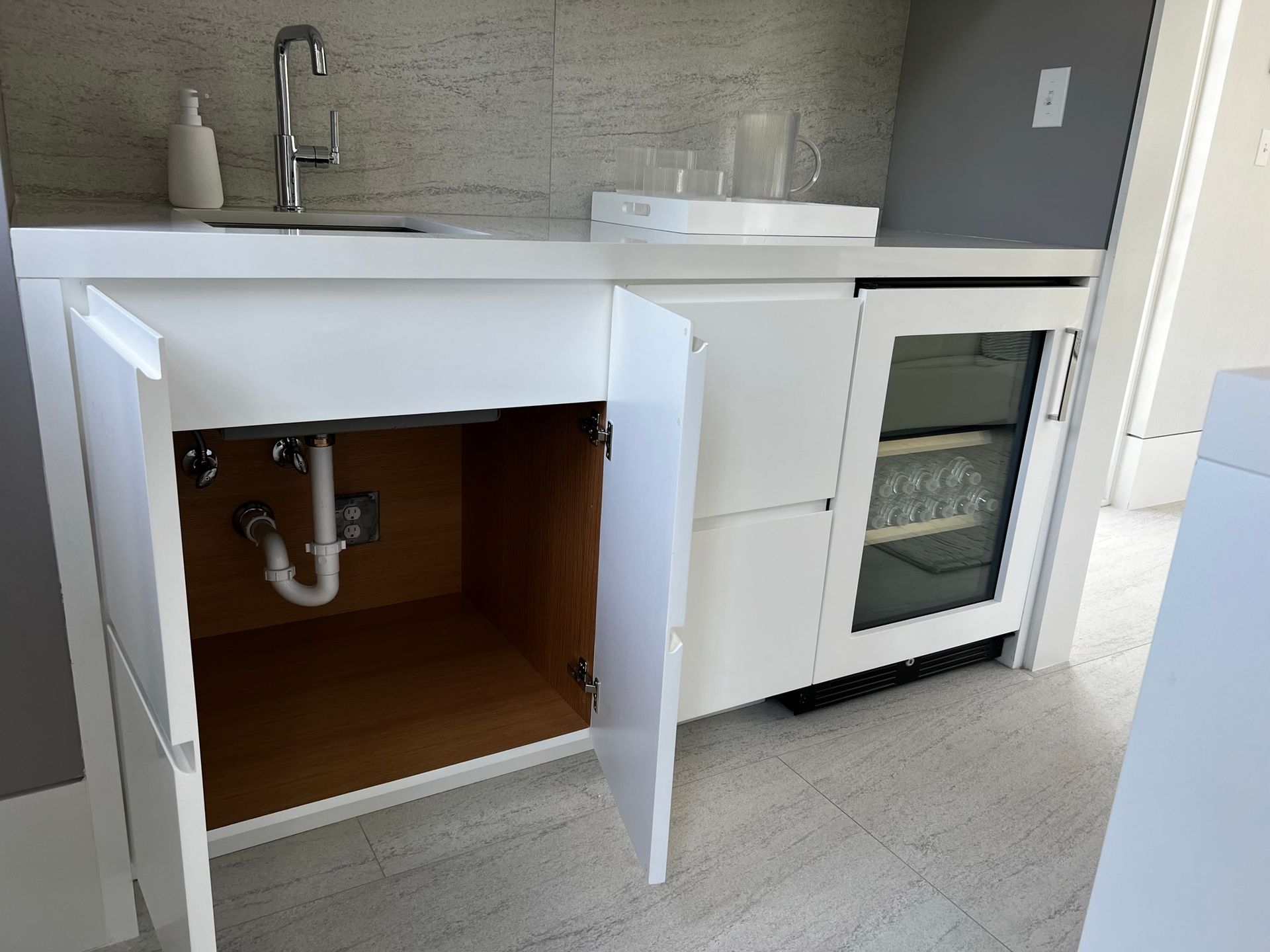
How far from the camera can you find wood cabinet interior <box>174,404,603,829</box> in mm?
1489

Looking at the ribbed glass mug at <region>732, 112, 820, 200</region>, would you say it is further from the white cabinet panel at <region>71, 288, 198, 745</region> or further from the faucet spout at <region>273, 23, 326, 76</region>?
the white cabinet panel at <region>71, 288, 198, 745</region>

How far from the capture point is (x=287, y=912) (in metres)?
1.24

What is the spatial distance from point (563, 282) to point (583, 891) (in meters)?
0.85

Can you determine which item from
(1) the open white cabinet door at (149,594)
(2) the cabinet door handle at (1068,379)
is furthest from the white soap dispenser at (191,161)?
(2) the cabinet door handle at (1068,379)

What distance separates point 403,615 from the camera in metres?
1.97

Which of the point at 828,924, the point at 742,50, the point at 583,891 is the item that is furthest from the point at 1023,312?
the point at 583,891

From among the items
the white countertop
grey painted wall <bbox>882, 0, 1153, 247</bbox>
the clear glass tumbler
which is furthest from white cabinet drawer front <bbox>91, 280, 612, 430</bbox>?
grey painted wall <bbox>882, 0, 1153, 247</bbox>

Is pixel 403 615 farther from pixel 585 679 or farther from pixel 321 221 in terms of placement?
pixel 321 221

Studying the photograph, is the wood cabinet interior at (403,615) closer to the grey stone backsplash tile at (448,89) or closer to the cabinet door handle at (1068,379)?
the grey stone backsplash tile at (448,89)

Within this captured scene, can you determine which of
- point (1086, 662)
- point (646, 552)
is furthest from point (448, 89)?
point (1086, 662)

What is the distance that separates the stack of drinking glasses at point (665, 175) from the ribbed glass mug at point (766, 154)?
0.22ft

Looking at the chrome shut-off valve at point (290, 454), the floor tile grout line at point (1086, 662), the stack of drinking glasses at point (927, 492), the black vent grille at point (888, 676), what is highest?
the chrome shut-off valve at point (290, 454)

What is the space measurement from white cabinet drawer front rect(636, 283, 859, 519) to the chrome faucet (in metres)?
0.63

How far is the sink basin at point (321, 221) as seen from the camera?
1442mm
